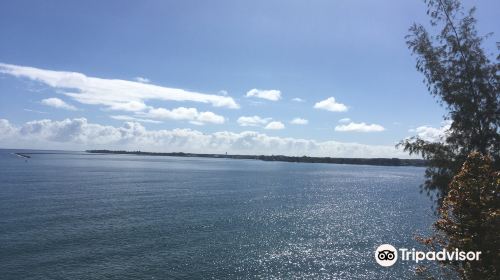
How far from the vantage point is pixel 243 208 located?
96875 millimetres

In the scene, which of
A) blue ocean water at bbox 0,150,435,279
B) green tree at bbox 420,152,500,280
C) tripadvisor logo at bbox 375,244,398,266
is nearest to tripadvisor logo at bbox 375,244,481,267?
tripadvisor logo at bbox 375,244,398,266

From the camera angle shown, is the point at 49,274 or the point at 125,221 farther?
the point at 125,221

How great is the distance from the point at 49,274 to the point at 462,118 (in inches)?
1815

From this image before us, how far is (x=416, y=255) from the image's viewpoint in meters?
55.4

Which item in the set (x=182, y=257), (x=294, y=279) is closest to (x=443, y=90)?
(x=294, y=279)

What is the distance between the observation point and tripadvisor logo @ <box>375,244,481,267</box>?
57.9 feet

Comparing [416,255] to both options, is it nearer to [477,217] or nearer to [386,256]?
[386,256]

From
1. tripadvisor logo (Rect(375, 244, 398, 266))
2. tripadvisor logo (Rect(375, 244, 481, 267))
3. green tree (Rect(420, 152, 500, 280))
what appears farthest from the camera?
tripadvisor logo (Rect(375, 244, 398, 266))

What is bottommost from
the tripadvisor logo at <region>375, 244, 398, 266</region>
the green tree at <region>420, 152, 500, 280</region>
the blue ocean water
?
the blue ocean water

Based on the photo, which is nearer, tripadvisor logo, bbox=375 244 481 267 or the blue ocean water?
tripadvisor logo, bbox=375 244 481 267

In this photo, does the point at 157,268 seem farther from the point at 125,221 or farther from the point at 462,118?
the point at 462,118

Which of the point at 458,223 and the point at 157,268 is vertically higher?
the point at 458,223

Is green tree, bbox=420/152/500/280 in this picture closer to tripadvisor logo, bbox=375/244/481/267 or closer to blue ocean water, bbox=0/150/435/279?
tripadvisor logo, bbox=375/244/481/267

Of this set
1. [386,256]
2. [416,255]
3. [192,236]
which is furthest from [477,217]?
[192,236]
